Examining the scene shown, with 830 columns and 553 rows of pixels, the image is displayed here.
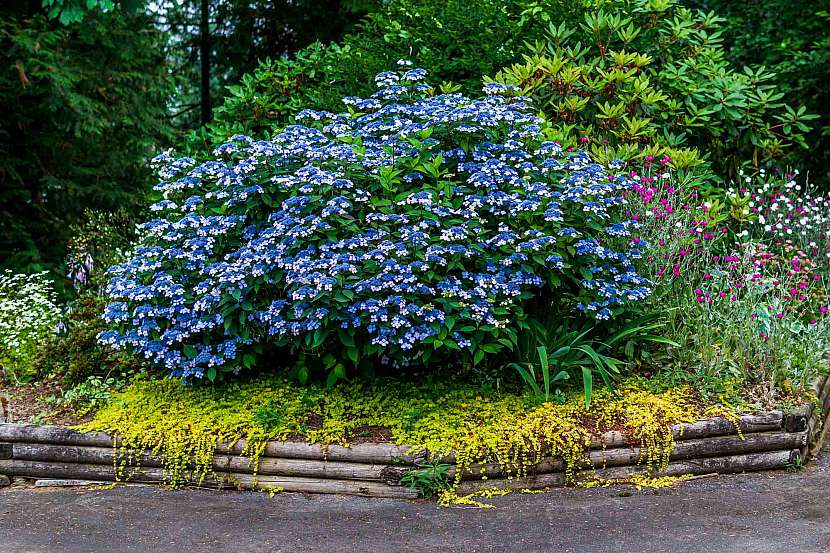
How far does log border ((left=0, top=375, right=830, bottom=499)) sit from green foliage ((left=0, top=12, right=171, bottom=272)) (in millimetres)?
3949

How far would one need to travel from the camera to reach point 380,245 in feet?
14.5

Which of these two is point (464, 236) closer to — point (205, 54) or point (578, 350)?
point (578, 350)

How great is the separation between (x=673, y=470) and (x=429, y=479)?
1379mm

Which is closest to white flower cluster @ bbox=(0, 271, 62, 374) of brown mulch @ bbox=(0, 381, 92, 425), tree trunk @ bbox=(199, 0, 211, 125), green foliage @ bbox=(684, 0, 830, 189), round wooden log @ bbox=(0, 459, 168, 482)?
brown mulch @ bbox=(0, 381, 92, 425)

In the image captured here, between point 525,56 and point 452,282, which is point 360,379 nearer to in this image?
point 452,282

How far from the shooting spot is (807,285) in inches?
241

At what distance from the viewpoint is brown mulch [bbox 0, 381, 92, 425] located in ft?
16.2

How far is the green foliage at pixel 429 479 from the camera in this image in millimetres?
4223

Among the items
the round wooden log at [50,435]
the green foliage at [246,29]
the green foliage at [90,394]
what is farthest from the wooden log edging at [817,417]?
the green foliage at [246,29]

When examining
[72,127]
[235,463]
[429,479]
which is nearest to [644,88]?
[429,479]

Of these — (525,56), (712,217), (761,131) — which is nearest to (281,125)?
(525,56)

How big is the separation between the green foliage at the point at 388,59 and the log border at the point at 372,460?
2.76 m

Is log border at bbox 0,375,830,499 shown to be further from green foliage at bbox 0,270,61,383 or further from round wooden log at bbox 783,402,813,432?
green foliage at bbox 0,270,61,383

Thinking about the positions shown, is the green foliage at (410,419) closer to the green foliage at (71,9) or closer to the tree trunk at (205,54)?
the green foliage at (71,9)
